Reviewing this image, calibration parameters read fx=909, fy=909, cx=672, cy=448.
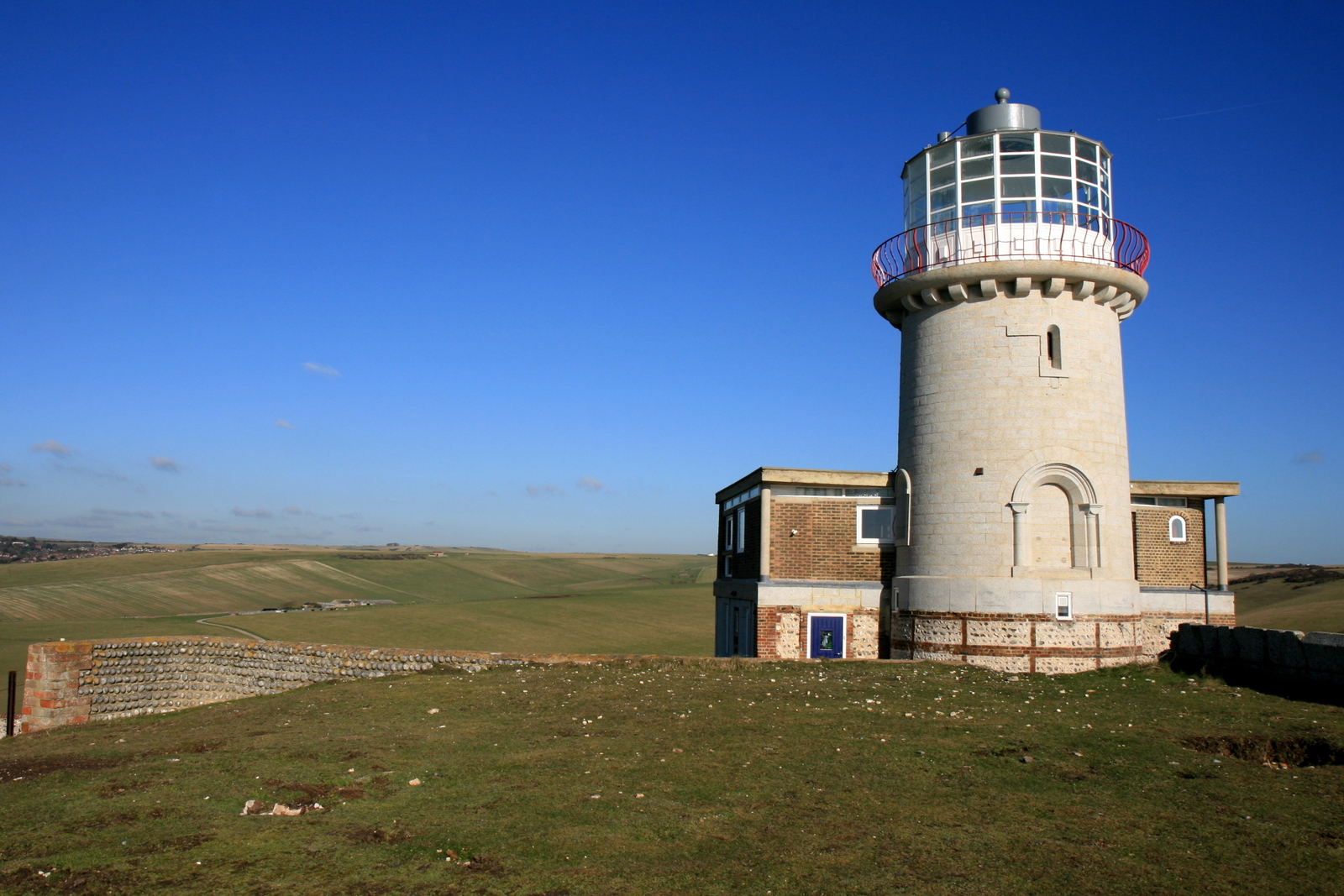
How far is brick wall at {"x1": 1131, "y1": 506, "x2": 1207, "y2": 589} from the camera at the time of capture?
22.5m

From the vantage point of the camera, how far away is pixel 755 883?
662 centimetres

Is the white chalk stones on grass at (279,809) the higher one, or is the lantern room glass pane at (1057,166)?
the lantern room glass pane at (1057,166)

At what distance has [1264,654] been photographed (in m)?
15.7

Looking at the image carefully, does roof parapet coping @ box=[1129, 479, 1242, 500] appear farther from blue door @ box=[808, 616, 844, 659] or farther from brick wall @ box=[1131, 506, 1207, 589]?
blue door @ box=[808, 616, 844, 659]

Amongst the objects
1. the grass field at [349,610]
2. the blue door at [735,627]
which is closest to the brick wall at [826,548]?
the blue door at [735,627]

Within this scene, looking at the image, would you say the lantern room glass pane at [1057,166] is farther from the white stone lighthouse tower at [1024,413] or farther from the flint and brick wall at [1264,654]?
the flint and brick wall at [1264,654]

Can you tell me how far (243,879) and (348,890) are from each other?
0.92 meters

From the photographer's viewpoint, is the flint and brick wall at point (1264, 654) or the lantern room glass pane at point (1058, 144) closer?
the flint and brick wall at point (1264, 654)

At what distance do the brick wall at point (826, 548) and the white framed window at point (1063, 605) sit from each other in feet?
12.4

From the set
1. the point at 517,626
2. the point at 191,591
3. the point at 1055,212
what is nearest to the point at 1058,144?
the point at 1055,212

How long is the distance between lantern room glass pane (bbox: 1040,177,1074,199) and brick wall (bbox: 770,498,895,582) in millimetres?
7822

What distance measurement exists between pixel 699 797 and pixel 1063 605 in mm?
12605

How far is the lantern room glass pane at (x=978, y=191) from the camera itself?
64.9 ft

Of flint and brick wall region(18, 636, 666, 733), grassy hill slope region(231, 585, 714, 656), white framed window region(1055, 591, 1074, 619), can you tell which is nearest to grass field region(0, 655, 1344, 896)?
flint and brick wall region(18, 636, 666, 733)
